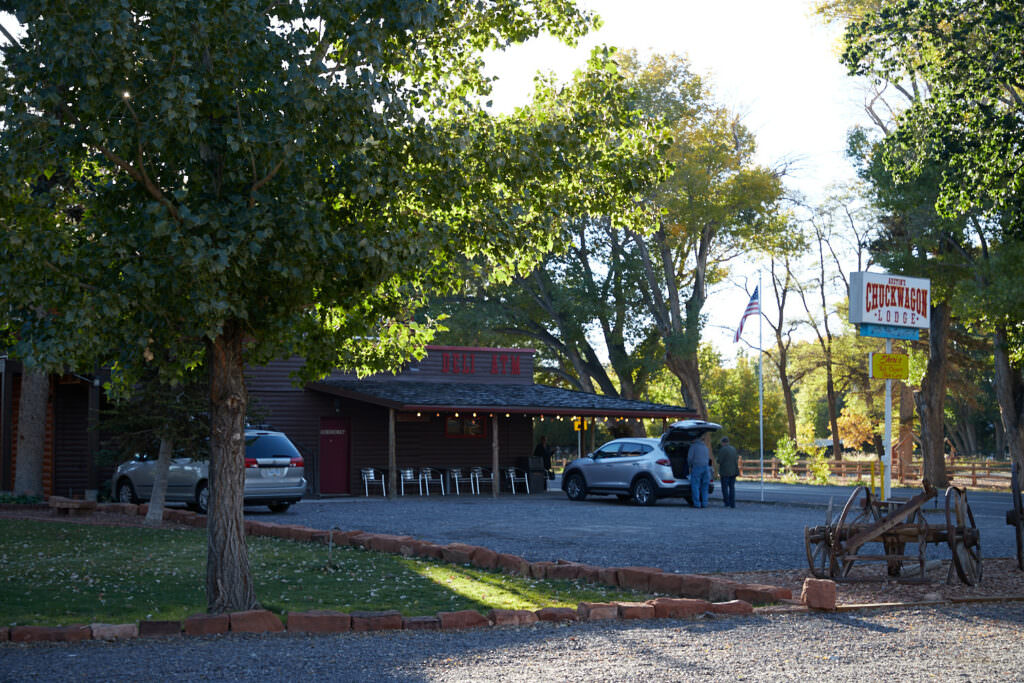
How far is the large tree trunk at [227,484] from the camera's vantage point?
8.97 m

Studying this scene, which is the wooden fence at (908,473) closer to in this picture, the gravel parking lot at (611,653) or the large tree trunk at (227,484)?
the large tree trunk at (227,484)

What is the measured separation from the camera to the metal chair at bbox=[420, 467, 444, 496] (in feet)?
101

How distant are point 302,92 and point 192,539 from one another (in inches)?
364

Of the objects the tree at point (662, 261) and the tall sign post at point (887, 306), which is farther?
the tree at point (662, 261)

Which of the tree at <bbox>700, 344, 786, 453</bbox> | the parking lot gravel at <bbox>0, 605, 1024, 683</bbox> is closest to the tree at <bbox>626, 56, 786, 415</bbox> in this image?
the tree at <bbox>700, 344, 786, 453</bbox>

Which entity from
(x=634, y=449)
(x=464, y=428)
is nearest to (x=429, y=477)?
(x=464, y=428)

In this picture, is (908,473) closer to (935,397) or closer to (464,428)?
(935,397)

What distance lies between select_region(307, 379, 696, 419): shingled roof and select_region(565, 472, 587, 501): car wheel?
8.72 feet

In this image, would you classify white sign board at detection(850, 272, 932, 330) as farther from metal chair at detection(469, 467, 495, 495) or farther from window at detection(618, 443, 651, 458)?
metal chair at detection(469, 467, 495, 495)

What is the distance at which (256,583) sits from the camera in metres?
10.9

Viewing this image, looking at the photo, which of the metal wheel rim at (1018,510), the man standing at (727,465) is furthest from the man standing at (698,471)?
the metal wheel rim at (1018,510)

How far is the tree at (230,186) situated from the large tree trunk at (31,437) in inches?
590

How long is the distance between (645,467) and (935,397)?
60.2ft

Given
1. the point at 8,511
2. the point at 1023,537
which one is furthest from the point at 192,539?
the point at 1023,537
